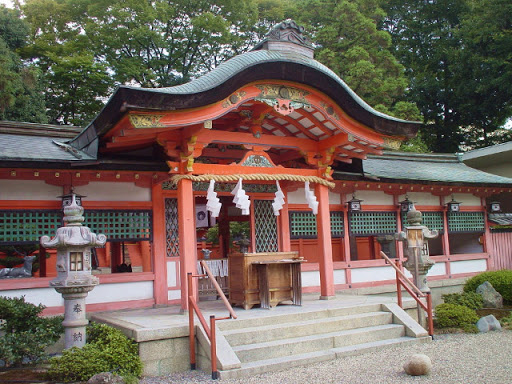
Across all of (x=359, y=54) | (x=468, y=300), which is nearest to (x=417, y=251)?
(x=468, y=300)

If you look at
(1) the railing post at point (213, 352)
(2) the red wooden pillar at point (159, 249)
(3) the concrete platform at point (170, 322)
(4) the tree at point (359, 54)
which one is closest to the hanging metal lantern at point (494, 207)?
(3) the concrete platform at point (170, 322)

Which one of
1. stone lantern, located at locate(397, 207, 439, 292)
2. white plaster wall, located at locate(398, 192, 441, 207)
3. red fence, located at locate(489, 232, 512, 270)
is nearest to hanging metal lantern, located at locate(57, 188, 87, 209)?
stone lantern, located at locate(397, 207, 439, 292)

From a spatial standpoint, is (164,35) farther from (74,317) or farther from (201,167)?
(74,317)

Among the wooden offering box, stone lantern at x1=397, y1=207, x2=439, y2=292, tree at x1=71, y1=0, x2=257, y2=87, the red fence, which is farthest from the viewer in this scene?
tree at x1=71, y1=0, x2=257, y2=87

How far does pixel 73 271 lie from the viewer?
6.94 m

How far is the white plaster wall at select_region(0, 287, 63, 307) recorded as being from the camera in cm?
845

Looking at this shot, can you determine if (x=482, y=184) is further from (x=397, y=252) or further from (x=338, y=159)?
(x=338, y=159)

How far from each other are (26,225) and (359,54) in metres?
18.0

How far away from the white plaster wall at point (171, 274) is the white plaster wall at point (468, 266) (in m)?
8.45

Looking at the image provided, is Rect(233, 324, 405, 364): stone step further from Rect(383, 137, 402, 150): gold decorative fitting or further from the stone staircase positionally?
Rect(383, 137, 402, 150): gold decorative fitting

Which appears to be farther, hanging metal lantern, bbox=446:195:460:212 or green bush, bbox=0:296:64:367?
hanging metal lantern, bbox=446:195:460:212

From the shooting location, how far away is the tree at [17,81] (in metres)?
12.0

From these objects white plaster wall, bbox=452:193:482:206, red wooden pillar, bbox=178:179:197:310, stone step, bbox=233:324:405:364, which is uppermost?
white plaster wall, bbox=452:193:482:206

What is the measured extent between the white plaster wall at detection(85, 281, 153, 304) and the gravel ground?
299 centimetres
